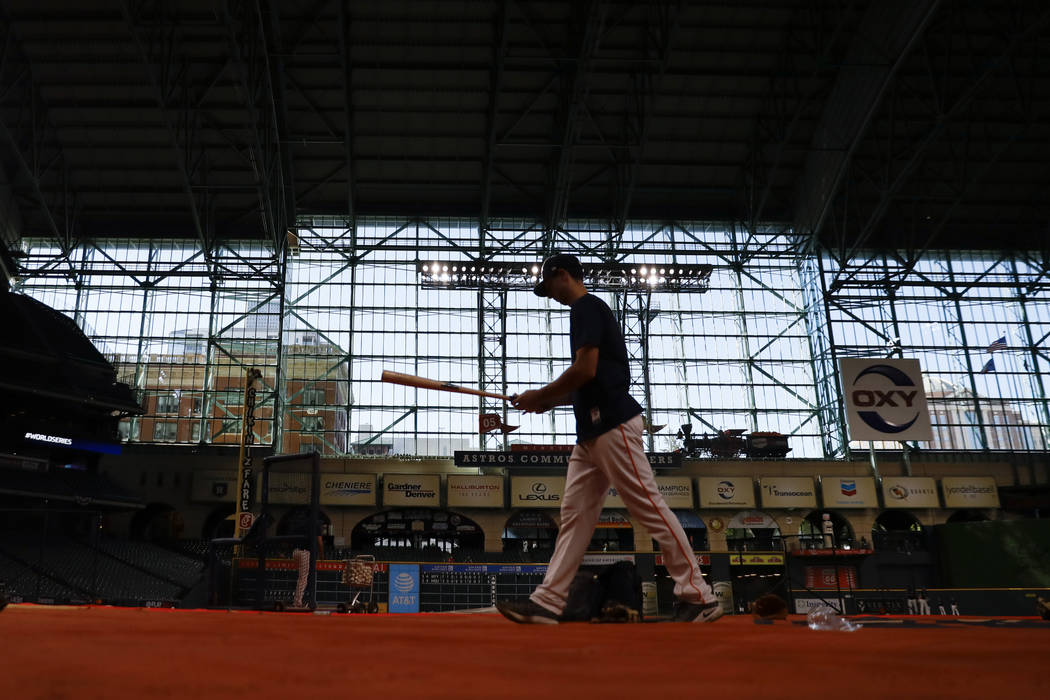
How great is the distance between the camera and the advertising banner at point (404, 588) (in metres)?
21.2

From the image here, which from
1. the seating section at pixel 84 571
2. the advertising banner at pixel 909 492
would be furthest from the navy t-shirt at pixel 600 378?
the advertising banner at pixel 909 492

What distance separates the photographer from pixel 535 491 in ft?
85.6

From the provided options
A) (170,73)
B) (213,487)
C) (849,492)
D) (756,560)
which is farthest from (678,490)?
(170,73)

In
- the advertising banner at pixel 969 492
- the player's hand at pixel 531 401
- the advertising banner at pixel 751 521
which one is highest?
the advertising banner at pixel 969 492

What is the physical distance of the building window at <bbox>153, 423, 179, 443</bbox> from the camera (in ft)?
87.9

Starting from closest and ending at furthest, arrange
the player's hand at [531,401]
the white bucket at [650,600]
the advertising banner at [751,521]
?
the player's hand at [531,401]
the white bucket at [650,600]
the advertising banner at [751,521]

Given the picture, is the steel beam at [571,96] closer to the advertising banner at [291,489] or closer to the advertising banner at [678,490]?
the advertising banner at [678,490]

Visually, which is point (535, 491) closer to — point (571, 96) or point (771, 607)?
point (571, 96)

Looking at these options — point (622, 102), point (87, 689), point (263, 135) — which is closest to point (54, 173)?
point (263, 135)

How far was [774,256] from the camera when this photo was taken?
29094 mm

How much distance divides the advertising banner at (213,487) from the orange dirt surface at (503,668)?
2440 cm

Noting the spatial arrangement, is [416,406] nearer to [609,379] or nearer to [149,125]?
[149,125]

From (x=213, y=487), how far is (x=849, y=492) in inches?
825

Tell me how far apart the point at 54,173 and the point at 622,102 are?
18.9 m
